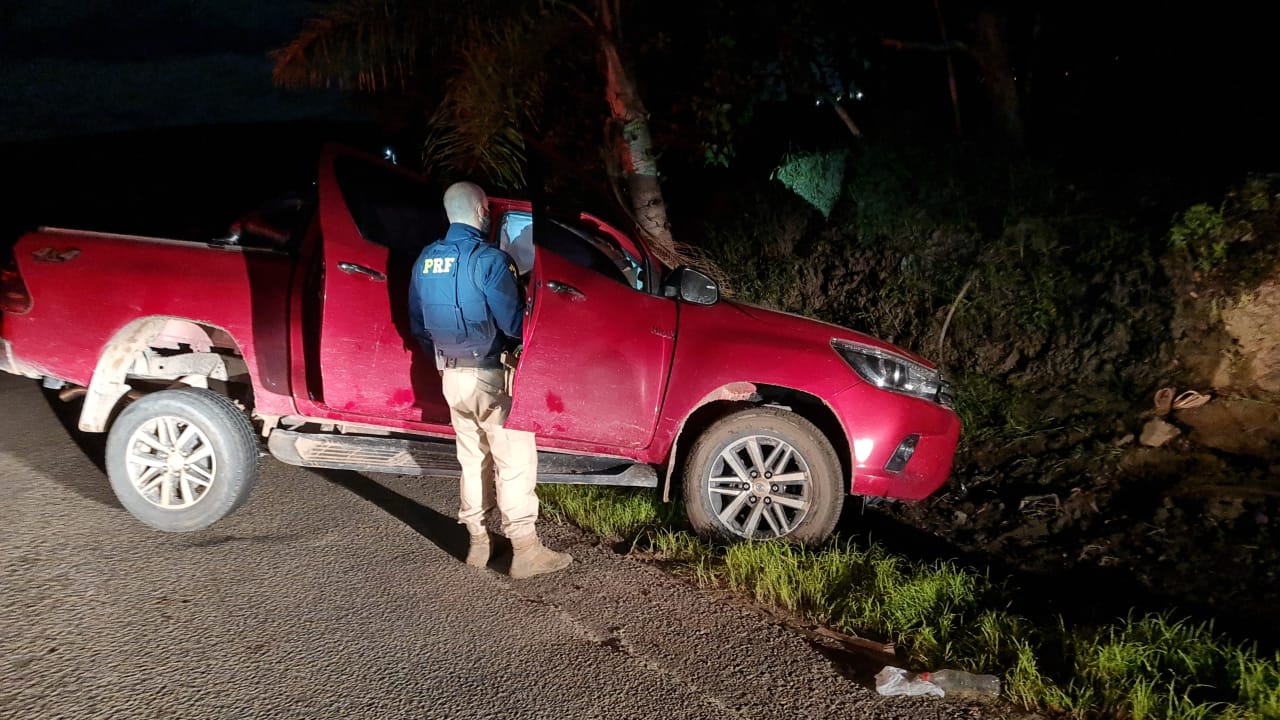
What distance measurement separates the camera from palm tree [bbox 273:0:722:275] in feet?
22.8

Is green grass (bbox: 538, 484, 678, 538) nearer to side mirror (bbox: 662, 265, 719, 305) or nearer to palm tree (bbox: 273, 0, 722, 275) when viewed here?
side mirror (bbox: 662, 265, 719, 305)

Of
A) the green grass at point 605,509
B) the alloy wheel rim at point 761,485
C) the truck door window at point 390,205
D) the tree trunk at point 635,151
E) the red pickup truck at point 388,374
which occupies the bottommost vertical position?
the green grass at point 605,509

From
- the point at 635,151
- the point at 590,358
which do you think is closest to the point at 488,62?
the point at 635,151

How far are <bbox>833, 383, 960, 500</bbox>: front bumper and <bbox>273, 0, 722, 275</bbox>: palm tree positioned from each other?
9.98 ft

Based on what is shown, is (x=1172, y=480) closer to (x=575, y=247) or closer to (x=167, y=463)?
(x=575, y=247)

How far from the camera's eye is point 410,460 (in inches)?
181

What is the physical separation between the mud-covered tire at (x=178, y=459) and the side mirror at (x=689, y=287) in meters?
2.30

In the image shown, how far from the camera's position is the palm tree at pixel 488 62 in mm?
6949

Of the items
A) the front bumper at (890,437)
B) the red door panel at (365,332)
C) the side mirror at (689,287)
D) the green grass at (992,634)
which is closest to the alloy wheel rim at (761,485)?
the green grass at (992,634)

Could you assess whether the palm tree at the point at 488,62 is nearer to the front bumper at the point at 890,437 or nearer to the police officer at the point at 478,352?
the front bumper at the point at 890,437

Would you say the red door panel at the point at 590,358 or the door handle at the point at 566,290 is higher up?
the door handle at the point at 566,290

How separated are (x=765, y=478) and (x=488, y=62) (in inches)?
167

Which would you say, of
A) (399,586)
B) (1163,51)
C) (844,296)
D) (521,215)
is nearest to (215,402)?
(399,586)

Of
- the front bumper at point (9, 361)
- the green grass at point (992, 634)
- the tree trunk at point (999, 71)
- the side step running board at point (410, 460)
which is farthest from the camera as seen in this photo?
the tree trunk at point (999, 71)
